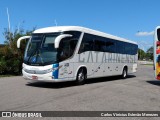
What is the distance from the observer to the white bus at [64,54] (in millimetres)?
13641

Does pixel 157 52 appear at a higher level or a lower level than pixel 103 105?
higher

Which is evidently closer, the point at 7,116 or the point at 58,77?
the point at 7,116

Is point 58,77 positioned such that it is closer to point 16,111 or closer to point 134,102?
point 134,102

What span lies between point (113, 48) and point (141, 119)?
1300 centimetres

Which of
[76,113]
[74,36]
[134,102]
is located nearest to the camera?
[76,113]

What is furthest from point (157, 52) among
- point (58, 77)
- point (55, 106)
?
point (55, 106)

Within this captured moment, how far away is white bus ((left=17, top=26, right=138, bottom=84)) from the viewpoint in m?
13.6

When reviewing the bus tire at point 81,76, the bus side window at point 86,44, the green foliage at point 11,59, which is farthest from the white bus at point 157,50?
the green foliage at point 11,59

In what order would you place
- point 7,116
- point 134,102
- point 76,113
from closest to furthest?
1. point 7,116
2. point 76,113
3. point 134,102

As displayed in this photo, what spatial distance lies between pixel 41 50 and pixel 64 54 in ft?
3.62

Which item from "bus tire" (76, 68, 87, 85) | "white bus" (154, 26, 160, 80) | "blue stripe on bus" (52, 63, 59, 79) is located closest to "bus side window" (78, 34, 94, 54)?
"bus tire" (76, 68, 87, 85)

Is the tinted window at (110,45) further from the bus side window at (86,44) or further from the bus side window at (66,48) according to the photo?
the bus side window at (66,48)

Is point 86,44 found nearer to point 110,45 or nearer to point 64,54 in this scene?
point 64,54

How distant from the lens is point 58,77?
13773mm
